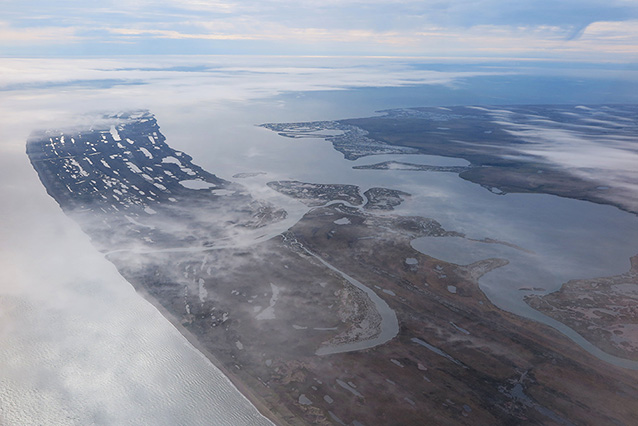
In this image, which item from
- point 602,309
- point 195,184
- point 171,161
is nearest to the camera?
point 602,309

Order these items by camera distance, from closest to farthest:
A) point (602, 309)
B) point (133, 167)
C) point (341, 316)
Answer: point (341, 316)
point (602, 309)
point (133, 167)

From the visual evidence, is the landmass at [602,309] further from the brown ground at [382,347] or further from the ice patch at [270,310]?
the ice patch at [270,310]

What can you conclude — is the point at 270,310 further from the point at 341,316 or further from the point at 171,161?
the point at 171,161

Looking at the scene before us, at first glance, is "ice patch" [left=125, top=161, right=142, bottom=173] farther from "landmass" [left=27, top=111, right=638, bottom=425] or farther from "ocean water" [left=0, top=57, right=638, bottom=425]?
"landmass" [left=27, top=111, right=638, bottom=425]

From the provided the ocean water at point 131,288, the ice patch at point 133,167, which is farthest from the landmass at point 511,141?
the ice patch at point 133,167

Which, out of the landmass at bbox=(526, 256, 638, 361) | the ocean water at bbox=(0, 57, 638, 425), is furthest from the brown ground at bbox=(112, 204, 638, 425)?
the landmass at bbox=(526, 256, 638, 361)

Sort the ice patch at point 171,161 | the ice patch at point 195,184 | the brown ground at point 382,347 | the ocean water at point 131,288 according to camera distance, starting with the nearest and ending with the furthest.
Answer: the brown ground at point 382,347 < the ocean water at point 131,288 < the ice patch at point 195,184 < the ice patch at point 171,161

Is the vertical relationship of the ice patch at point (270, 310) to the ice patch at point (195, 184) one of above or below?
below

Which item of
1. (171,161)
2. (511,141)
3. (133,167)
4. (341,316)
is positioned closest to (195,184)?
(171,161)

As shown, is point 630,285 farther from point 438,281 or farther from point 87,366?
point 87,366
